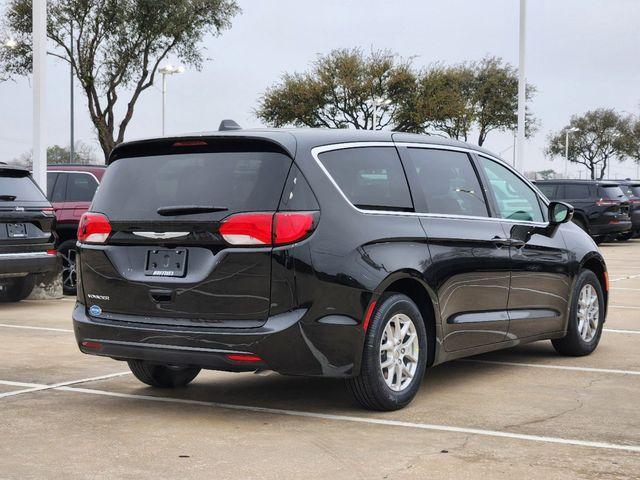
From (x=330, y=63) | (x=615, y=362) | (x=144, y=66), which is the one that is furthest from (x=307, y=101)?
(x=615, y=362)

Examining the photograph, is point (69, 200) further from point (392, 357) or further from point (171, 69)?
point (171, 69)

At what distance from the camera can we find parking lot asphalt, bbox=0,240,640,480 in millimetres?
5223

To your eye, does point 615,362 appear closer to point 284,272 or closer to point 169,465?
point 284,272

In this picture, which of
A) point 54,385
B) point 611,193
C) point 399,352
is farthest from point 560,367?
point 611,193

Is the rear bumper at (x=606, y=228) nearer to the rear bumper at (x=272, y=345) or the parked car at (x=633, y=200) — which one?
the parked car at (x=633, y=200)

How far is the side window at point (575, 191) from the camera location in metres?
29.6

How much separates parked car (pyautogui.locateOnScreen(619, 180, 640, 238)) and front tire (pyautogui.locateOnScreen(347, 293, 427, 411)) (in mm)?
26673

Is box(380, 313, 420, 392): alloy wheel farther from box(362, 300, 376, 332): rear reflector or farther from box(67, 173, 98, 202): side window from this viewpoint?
box(67, 173, 98, 202): side window

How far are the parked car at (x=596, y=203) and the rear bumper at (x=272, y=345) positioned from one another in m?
23.8

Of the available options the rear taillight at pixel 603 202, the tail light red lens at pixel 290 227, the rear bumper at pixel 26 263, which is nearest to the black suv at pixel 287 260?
the tail light red lens at pixel 290 227

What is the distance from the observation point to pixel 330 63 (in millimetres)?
64062

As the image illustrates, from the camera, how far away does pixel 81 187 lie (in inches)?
584

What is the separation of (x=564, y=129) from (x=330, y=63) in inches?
1529

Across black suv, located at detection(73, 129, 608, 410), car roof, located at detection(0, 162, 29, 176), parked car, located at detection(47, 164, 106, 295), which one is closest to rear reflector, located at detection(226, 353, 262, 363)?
black suv, located at detection(73, 129, 608, 410)
